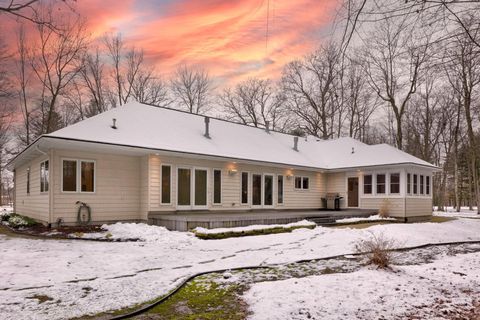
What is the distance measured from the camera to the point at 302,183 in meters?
20.0

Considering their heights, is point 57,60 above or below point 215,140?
above

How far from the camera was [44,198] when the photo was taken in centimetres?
1268

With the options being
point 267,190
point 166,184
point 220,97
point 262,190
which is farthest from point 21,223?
point 220,97

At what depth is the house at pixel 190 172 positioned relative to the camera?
12367mm

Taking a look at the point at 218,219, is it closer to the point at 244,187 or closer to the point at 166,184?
the point at 166,184

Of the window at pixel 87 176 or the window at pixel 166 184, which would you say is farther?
the window at pixel 166 184

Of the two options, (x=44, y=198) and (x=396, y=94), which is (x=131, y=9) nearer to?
(x=44, y=198)

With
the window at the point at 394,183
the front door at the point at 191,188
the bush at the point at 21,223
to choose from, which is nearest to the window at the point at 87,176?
the bush at the point at 21,223

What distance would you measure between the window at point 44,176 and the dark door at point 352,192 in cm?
1556

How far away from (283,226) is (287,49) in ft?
31.4

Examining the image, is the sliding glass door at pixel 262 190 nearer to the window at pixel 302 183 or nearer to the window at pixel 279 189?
the window at pixel 279 189

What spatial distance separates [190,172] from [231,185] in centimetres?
238

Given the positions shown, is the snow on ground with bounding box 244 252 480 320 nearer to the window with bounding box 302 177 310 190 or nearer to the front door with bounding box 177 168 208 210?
the front door with bounding box 177 168 208 210

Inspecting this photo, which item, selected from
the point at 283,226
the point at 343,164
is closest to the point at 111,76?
the point at 343,164
